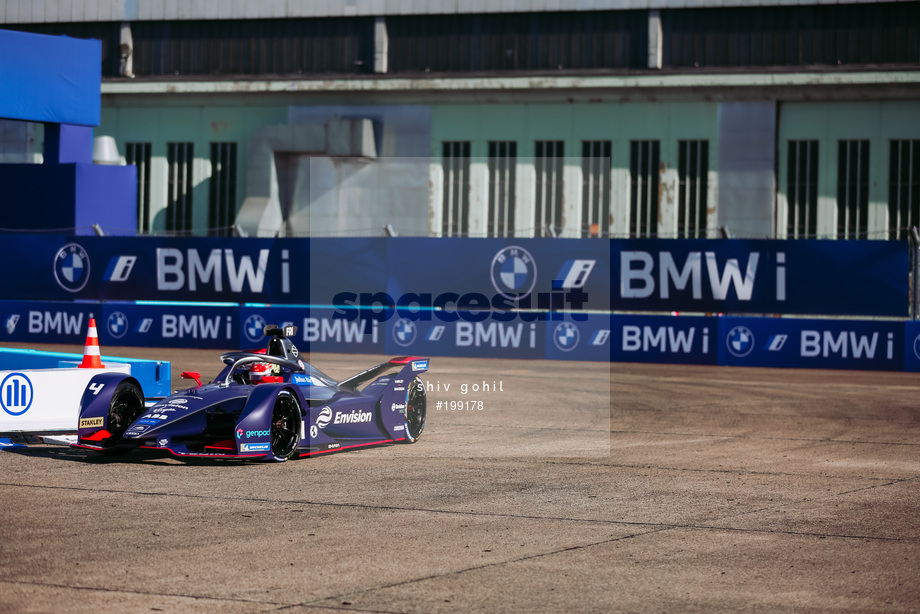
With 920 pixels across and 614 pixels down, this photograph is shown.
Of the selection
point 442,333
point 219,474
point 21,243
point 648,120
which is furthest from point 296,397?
point 648,120

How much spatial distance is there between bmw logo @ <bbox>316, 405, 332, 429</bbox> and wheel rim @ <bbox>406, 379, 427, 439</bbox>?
110cm

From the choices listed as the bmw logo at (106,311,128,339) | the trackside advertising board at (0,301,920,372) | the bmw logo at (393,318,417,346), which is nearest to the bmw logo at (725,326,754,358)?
the trackside advertising board at (0,301,920,372)

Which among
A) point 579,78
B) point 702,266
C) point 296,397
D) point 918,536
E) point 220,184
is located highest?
point 579,78

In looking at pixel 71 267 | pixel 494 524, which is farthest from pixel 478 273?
pixel 494 524

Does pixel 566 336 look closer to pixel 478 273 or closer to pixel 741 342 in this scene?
pixel 478 273

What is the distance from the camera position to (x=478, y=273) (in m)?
22.0

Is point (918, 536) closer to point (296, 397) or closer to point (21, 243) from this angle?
point (296, 397)

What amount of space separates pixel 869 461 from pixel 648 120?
22.6 m

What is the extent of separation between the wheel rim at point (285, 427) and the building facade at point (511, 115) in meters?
20.6

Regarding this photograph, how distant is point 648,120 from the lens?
3238cm

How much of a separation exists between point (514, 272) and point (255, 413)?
40.7 feet

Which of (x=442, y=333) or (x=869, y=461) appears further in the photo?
(x=442, y=333)

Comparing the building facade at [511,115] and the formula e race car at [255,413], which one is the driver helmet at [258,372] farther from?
the building facade at [511,115]

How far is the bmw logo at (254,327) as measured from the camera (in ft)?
73.6
